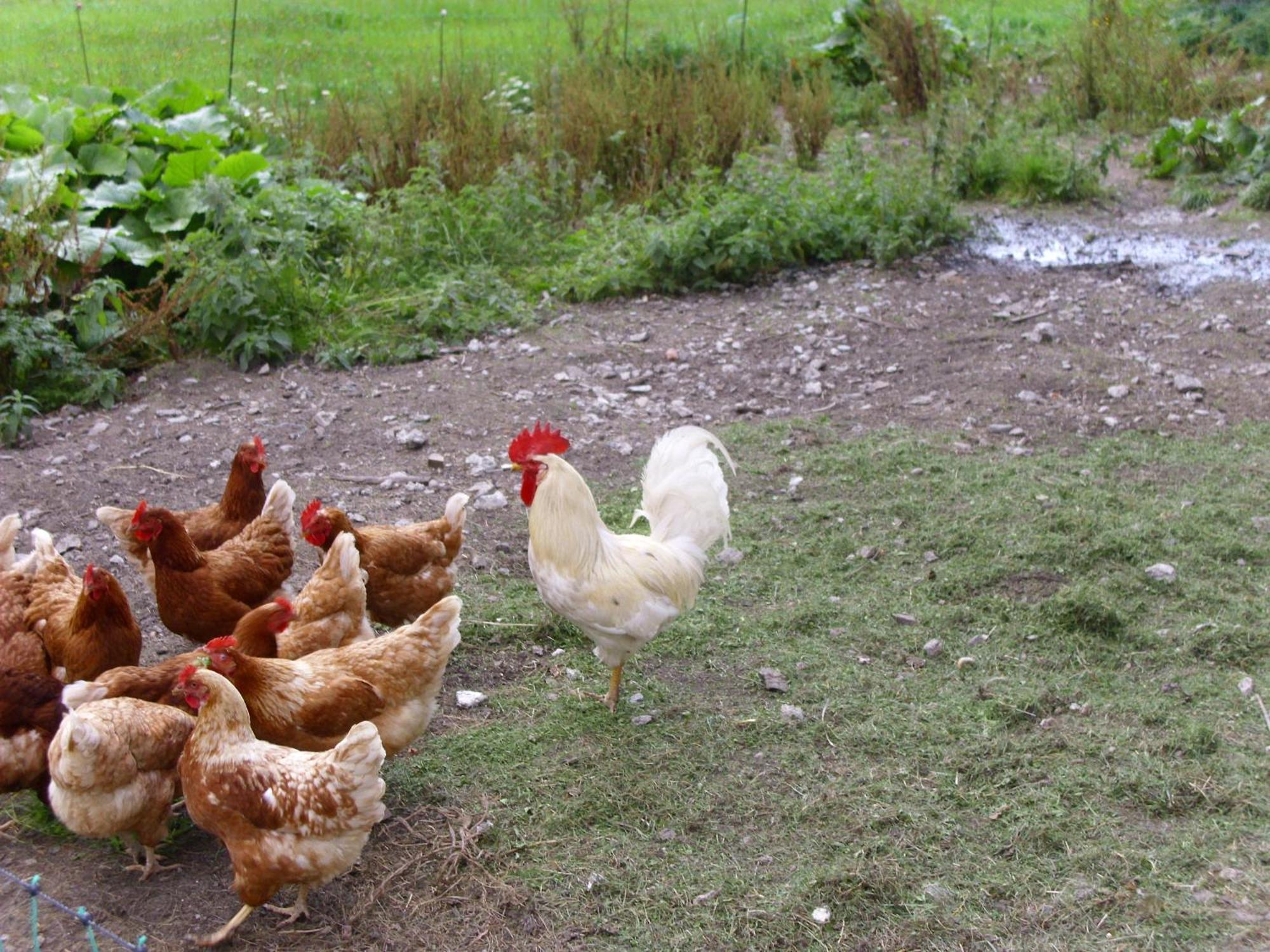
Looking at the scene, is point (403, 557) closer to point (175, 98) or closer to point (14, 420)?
point (14, 420)

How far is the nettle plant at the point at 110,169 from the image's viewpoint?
23.9 feet

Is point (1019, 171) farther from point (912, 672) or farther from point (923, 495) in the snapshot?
point (912, 672)

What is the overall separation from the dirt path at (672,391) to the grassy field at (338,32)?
5093mm

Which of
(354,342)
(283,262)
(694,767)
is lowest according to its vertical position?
(694,767)

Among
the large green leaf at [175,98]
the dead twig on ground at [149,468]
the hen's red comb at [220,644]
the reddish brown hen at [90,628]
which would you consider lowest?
the dead twig on ground at [149,468]

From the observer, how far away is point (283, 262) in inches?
292

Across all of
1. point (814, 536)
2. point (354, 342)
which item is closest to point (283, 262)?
point (354, 342)

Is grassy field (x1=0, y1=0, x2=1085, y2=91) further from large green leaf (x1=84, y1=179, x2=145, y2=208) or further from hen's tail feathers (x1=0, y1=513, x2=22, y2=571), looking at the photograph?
hen's tail feathers (x1=0, y1=513, x2=22, y2=571)

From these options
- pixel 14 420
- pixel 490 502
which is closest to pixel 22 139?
pixel 14 420

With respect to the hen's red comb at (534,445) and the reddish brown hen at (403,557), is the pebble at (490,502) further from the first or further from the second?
the hen's red comb at (534,445)

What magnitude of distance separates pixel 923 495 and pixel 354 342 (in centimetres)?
378

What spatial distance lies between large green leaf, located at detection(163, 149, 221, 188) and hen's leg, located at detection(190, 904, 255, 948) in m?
6.07

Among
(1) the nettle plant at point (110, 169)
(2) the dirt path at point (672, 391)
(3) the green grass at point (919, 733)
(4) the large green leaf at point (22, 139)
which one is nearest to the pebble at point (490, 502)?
(2) the dirt path at point (672, 391)

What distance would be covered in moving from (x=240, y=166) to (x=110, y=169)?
898mm
